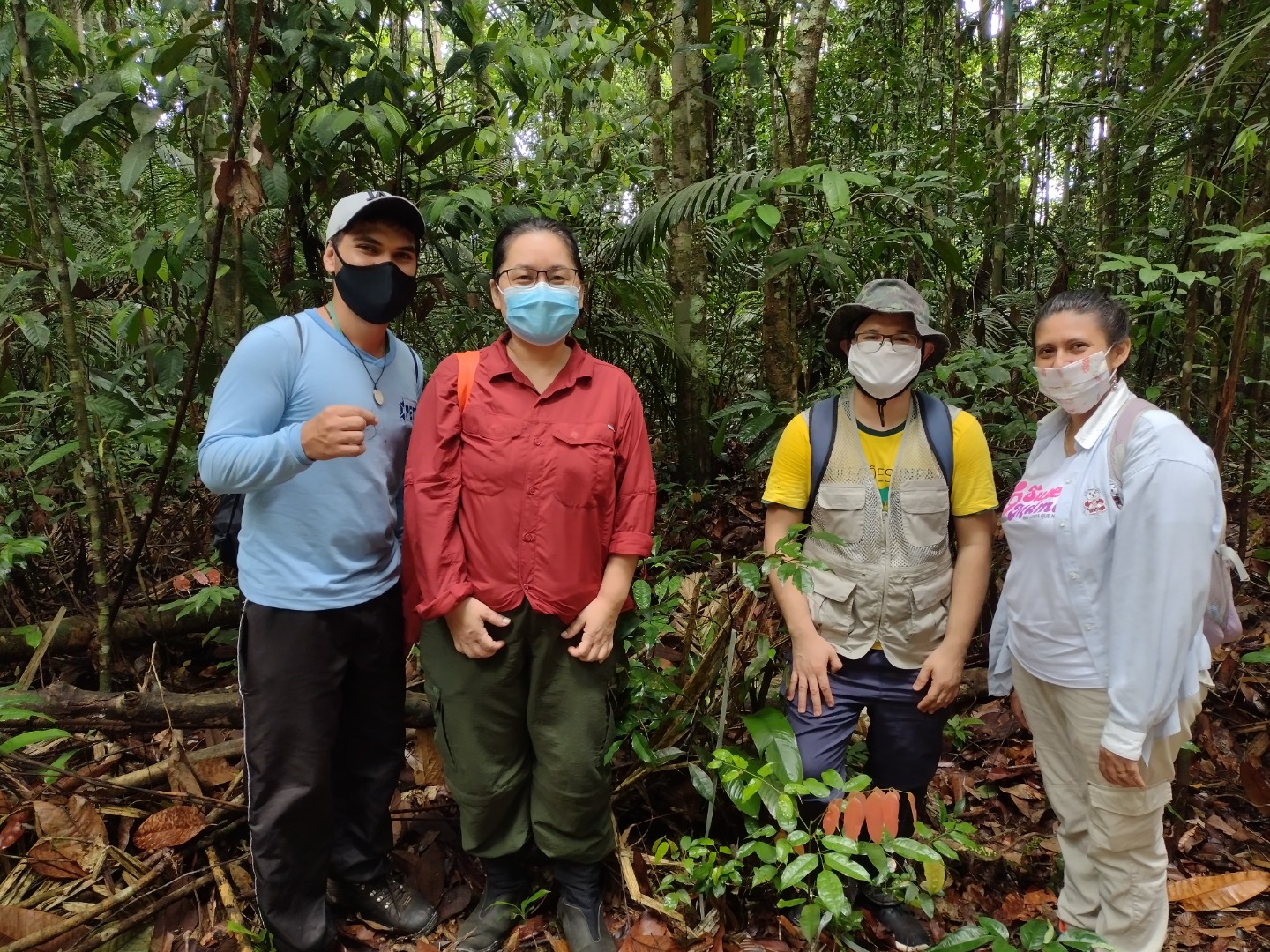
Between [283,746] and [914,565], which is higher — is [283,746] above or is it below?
below

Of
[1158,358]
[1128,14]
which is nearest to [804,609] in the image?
[1158,358]

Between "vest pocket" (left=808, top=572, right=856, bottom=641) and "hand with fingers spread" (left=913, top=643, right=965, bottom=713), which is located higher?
"vest pocket" (left=808, top=572, right=856, bottom=641)

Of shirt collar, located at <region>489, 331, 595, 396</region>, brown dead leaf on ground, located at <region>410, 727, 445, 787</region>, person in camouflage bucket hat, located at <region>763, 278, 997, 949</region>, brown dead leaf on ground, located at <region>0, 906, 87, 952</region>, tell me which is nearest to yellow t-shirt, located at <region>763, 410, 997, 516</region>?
person in camouflage bucket hat, located at <region>763, 278, 997, 949</region>

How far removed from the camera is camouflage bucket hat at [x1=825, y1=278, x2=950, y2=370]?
2.25m

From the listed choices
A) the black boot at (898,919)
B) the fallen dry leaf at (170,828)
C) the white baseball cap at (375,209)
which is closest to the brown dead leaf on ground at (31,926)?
the fallen dry leaf at (170,828)

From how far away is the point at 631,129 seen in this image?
5.85 m

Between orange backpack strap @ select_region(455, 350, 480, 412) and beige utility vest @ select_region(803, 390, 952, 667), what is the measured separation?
3.58 ft

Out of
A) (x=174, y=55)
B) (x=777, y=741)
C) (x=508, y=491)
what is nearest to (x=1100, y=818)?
(x=777, y=741)

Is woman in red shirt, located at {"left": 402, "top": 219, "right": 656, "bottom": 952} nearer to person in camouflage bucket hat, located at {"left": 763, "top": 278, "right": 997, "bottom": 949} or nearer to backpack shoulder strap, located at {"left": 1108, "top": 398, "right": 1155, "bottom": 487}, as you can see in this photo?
person in camouflage bucket hat, located at {"left": 763, "top": 278, "right": 997, "bottom": 949}

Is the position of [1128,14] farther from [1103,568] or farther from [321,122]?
[321,122]

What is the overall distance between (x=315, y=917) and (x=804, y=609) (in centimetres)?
169

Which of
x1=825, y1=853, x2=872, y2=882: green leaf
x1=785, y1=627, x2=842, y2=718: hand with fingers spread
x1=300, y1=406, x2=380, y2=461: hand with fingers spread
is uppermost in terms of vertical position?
x1=300, y1=406, x2=380, y2=461: hand with fingers spread

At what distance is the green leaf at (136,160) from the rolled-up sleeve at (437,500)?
1.22 m

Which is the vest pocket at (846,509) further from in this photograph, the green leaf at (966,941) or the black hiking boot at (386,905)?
the black hiking boot at (386,905)
